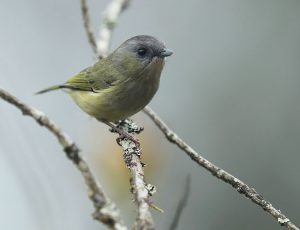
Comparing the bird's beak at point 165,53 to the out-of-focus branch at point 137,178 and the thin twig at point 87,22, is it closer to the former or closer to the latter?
the out-of-focus branch at point 137,178

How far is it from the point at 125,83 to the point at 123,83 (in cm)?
2

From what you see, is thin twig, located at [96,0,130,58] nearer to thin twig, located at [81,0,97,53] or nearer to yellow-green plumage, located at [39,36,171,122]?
thin twig, located at [81,0,97,53]

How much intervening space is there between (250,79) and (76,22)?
342 centimetres

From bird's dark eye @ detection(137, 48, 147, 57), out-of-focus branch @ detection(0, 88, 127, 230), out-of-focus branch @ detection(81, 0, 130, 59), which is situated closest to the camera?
out-of-focus branch @ detection(0, 88, 127, 230)

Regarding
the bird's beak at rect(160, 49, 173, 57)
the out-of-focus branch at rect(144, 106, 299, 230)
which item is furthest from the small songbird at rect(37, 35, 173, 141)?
the out-of-focus branch at rect(144, 106, 299, 230)

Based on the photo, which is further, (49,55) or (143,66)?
(49,55)

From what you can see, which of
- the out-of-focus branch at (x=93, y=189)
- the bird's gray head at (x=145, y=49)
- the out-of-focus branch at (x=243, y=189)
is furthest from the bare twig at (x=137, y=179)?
the bird's gray head at (x=145, y=49)

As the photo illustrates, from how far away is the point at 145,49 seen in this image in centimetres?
492

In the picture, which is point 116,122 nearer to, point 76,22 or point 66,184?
point 66,184

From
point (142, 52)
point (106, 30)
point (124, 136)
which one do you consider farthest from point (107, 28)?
point (124, 136)

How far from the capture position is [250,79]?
9.03 metres

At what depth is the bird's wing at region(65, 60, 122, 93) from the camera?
5.20m

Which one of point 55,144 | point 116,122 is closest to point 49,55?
point 55,144

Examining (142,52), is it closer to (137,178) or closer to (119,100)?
(119,100)
